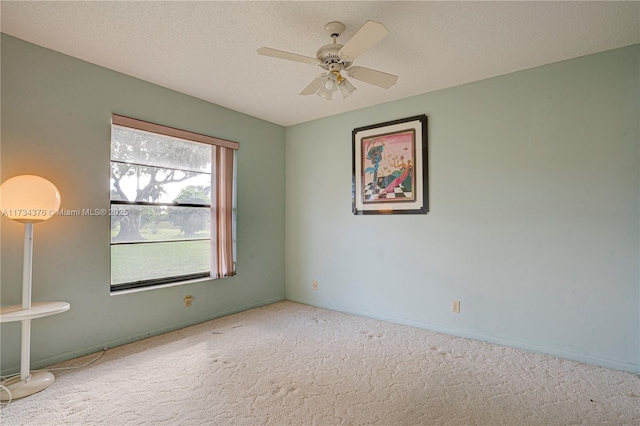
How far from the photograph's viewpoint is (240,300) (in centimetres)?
420

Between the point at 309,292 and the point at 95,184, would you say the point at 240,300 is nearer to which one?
the point at 309,292

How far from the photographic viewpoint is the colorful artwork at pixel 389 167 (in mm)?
3693

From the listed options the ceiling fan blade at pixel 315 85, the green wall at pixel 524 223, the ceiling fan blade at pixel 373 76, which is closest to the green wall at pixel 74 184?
the ceiling fan blade at pixel 315 85

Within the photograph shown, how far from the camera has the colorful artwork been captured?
3693 millimetres

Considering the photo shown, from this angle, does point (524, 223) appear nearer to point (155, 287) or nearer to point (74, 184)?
point (155, 287)

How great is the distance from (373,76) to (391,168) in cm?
150

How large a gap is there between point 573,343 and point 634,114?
1.92 metres

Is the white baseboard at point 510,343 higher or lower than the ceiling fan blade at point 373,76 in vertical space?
lower

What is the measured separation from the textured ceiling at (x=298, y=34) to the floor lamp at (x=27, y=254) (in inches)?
45.6

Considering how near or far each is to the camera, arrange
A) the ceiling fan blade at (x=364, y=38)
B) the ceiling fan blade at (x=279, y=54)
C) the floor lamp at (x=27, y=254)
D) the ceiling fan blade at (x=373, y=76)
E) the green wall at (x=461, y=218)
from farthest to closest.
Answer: the green wall at (x=461, y=218) < the ceiling fan blade at (x=373, y=76) < the floor lamp at (x=27, y=254) < the ceiling fan blade at (x=279, y=54) < the ceiling fan blade at (x=364, y=38)

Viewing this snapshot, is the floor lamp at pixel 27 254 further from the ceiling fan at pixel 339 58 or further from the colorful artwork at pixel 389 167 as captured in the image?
the colorful artwork at pixel 389 167

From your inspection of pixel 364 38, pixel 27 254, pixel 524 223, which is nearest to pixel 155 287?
pixel 27 254

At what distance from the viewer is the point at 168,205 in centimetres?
355

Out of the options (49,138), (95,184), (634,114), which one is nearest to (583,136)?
(634,114)
